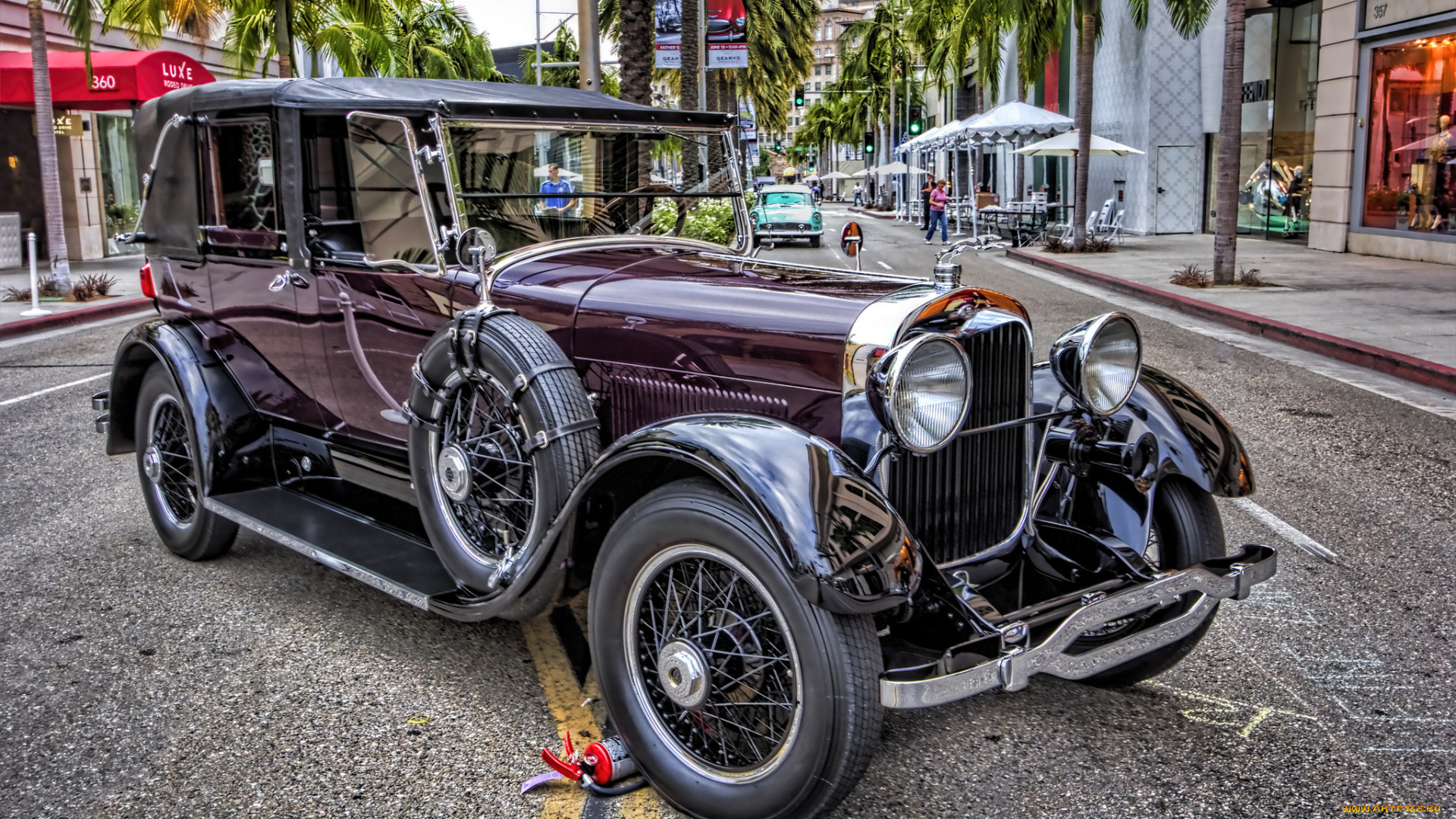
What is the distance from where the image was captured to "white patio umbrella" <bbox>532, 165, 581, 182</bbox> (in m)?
4.71

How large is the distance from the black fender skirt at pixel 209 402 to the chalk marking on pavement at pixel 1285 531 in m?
4.21

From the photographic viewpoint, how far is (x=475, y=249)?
3883 mm

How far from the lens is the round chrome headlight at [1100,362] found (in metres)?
3.68

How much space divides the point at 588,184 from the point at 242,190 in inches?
59.0

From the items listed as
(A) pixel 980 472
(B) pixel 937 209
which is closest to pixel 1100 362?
(A) pixel 980 472

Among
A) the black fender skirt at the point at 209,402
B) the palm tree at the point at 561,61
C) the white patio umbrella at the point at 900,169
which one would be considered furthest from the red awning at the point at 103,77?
the palm tree at the point at 561,61

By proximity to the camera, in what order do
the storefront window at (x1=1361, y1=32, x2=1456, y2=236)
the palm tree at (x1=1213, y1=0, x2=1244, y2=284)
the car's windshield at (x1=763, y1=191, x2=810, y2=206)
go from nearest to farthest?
the palm tree at (x1=1213, y1=0, x2=1244, y2=284) → the storefront window at (x1=1361, y1=32, x2=1456, y2=236) → the car's windshield at (x1=763, y1=191, x2=810, y2=206)

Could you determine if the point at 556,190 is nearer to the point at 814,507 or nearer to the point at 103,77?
the point at 814,507

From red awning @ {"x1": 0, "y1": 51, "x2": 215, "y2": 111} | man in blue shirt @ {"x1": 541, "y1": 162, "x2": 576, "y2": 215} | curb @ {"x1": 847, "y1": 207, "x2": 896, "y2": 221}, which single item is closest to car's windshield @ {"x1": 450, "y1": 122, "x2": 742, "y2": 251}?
man in blue shirt @ {"x1": 541, "y1": 162, "x2": 576, "y2": 215}

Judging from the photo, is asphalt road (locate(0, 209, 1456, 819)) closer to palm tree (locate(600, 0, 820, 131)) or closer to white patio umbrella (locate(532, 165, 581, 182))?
white patio umbrella (locate(532, 165, 581, 182))

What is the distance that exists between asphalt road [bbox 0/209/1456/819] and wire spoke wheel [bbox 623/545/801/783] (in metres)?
0.28

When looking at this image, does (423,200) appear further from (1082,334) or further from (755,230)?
(1082,334)

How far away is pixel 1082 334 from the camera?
369 centimetres

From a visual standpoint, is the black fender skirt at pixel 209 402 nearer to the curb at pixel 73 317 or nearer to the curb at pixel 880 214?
the curb at pixel 73 317
